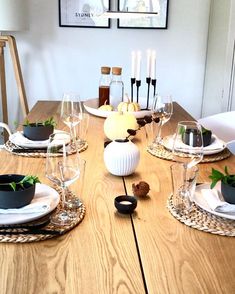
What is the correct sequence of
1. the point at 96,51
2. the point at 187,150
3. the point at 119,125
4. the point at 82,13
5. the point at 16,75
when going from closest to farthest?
the point at 187,150 < the point at 119,125 < the point at 16,75 < the point at 82,13 < the point at 96,51

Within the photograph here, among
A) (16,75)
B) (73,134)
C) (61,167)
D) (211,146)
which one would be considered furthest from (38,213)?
(16,75)

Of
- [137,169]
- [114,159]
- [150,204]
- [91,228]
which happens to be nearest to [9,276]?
[91,228]

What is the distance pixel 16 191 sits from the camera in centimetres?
101

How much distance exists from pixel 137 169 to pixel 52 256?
0.63 m

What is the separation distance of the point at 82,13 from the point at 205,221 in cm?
292

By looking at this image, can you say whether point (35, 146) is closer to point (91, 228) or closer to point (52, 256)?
point (91, 228)

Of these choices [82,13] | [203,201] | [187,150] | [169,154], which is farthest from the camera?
[82,13]

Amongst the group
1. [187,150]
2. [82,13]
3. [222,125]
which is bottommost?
[222,125]

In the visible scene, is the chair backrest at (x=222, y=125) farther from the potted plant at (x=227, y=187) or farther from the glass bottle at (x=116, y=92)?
the potted plant at (x=227, y=187)

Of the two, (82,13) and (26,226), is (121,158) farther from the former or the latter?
(82,13)

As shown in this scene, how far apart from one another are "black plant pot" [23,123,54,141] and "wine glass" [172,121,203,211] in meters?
0.60

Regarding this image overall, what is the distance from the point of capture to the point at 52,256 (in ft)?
2.91

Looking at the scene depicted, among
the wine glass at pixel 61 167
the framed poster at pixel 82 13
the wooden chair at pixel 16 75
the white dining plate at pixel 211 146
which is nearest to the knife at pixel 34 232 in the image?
the wine glass at pixel 61 167

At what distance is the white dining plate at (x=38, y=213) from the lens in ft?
3.21
